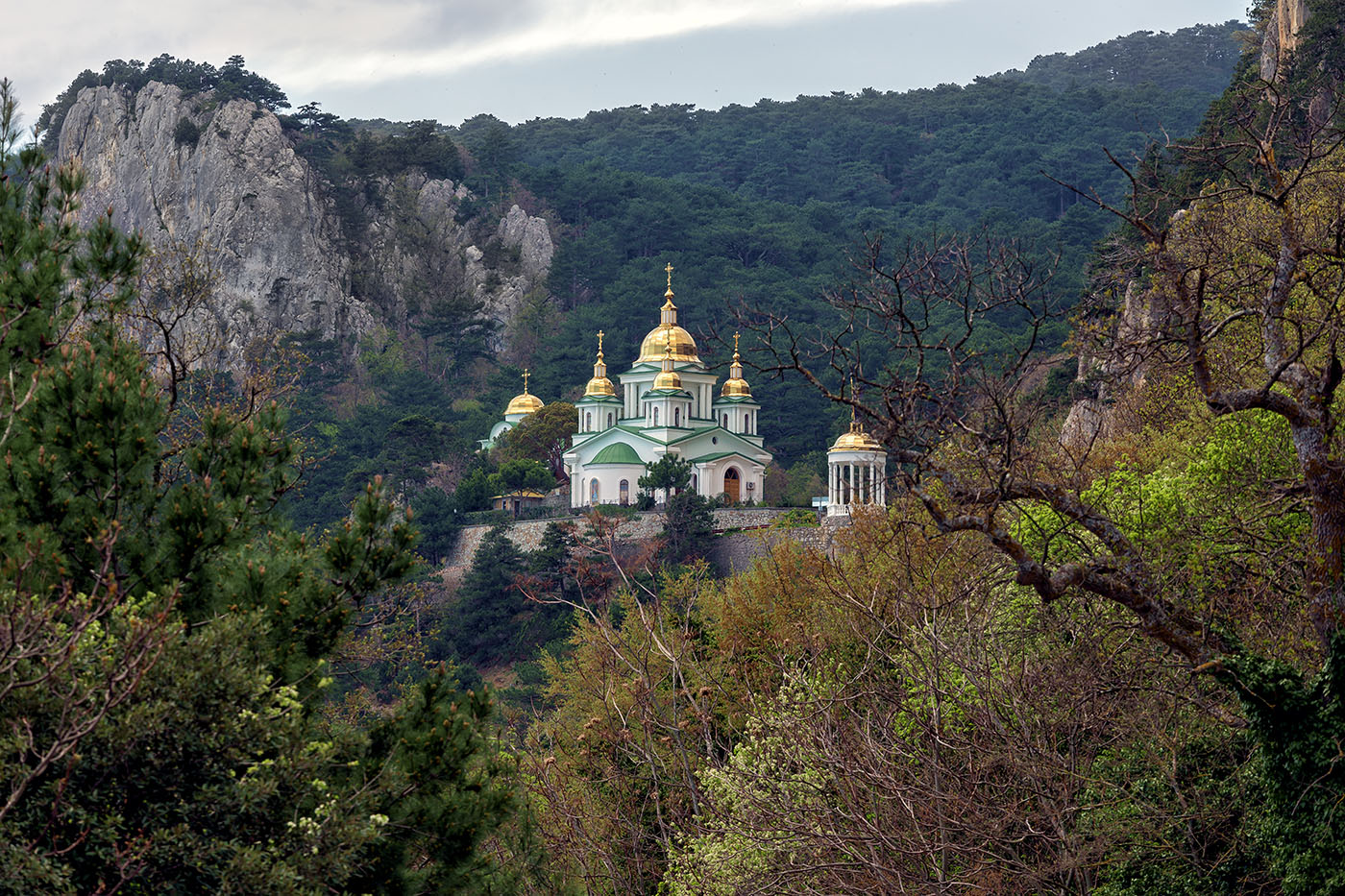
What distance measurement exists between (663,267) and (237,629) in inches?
3041

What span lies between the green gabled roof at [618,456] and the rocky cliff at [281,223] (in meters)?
21.8

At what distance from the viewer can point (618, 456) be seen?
2235 inches

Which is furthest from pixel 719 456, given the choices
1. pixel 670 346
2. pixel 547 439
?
pixel 547 439

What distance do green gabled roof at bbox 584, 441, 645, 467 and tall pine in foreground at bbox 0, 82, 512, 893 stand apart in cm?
4416

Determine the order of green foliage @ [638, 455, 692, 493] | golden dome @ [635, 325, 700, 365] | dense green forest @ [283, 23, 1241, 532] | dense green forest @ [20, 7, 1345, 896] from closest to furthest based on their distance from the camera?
dense green forest @ [20, 7, 1345, 896]
green foliage @ [638, 455, 692, 493]
golden dome @ [635, 325, 700, 365]
dense green forest @ [283, 23, 1241, 532]

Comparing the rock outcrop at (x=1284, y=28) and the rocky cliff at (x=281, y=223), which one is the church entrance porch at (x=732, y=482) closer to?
the rocky cliff at (x=281, y=223)

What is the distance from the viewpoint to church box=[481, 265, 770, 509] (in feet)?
187

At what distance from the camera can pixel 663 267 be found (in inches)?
3351

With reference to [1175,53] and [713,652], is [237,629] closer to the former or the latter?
[713,652]

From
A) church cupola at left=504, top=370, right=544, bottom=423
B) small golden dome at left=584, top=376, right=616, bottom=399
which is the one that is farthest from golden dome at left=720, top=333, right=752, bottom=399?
church cupola at left=504, top=370, right=544, bottom=423

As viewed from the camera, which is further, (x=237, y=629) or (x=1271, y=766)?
(x=1271, y=766)

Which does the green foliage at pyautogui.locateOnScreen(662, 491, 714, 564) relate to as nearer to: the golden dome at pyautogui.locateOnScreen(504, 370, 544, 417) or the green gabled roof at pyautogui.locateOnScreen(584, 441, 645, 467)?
the green gabled roof at pyautogui.locateOnScreen(584, 441, 645, 467)

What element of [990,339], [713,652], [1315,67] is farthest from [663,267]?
[713,652]

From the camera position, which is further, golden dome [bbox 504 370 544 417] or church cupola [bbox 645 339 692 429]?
golden dome [bbox 504 370 544 417]
